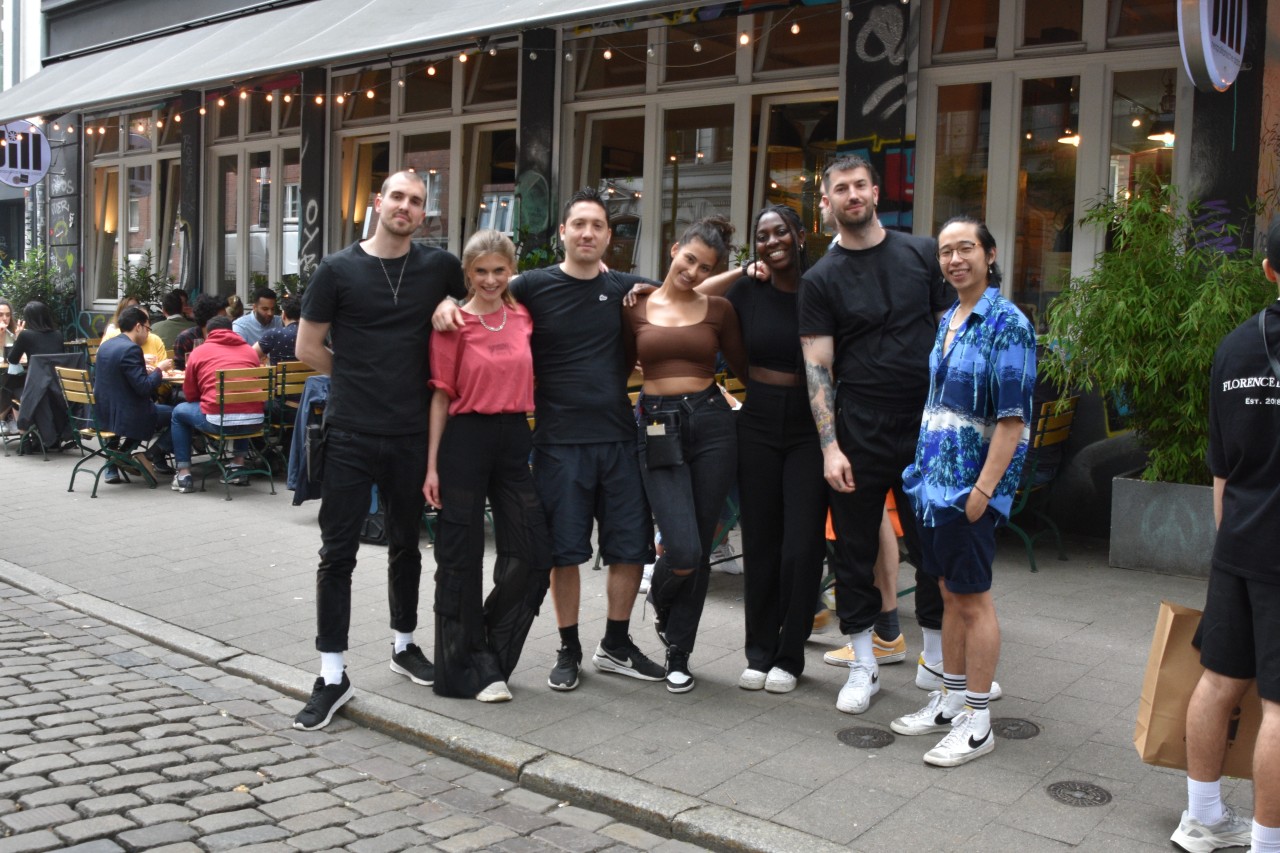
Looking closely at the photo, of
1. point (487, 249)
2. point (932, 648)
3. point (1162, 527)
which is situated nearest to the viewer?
point (487, 249)

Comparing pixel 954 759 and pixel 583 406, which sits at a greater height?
pixel 583 406

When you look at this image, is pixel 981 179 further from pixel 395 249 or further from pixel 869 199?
pixel 395 249

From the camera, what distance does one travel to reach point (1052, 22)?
9359 millimetres

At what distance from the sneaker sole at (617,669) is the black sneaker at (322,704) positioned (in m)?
1.09

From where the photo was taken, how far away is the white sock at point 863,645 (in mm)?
5211

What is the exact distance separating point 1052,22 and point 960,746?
21.3ft

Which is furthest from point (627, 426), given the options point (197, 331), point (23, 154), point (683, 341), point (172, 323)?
point (23, 154)

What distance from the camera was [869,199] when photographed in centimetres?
493

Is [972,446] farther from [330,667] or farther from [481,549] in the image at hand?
[330,667]

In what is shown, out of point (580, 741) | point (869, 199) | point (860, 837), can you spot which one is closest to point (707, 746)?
point (580, 741)

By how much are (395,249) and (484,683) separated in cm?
182

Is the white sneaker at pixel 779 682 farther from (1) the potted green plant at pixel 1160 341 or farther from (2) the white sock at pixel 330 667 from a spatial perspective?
(1) the potted green plant at pixel 1160 341

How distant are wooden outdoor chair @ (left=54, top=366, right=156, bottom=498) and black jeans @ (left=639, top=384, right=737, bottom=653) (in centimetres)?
676

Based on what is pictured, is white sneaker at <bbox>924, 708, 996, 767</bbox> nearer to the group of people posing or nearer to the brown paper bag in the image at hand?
the group of people posing
